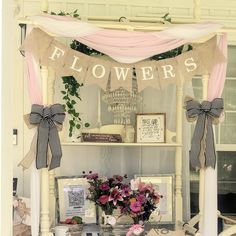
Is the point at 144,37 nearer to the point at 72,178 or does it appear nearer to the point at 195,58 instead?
the point at 195,58

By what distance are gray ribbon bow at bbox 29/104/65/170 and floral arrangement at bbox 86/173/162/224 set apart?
637 millimetres

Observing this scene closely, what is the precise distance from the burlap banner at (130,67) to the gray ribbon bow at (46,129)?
1.04 ft

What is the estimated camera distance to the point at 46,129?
2680 mm

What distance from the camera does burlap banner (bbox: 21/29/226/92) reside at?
9.27 feet

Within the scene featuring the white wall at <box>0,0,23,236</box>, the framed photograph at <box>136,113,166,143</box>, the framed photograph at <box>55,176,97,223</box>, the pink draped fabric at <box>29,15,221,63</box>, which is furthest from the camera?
the framed photograph at <box>136,113,166,143</box>

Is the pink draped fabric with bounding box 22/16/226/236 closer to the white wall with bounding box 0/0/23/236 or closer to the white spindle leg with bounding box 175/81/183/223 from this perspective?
the white spindle leg with bounding box 175/81/183/223

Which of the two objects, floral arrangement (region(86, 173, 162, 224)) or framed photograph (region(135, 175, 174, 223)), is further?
framed photograph (region(135, 175, 174, 223))

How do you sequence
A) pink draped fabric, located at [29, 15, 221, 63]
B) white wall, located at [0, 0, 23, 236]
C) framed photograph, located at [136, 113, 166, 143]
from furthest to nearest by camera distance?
1. framed photograph, located at [136, 113, 166, 143]
2. pink draped fabric, located at [29, 15, 221, 63]
3. white wall, located at [0, 0, 23, 236]

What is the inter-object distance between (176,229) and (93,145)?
3.24 ft

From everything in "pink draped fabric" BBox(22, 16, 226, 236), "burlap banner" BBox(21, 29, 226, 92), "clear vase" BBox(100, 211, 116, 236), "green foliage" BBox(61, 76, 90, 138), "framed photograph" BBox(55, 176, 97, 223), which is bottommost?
"clear vase" BBox(100, 211, 116, 236)

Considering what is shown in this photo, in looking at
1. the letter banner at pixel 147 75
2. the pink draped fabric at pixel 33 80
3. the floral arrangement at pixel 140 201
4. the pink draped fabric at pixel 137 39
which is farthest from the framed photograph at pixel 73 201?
the pink draped fabric at pixel 137 39

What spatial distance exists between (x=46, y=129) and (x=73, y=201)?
2.99ft

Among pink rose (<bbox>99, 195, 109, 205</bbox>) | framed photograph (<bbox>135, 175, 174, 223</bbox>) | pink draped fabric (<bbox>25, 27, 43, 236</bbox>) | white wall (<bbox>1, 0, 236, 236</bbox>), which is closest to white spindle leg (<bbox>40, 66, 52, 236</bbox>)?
pink draped fabric (<bbox>25, 27, 43, 236</bbox>)

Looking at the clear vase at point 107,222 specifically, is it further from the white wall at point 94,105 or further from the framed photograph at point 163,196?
the white wall at point 94,105
